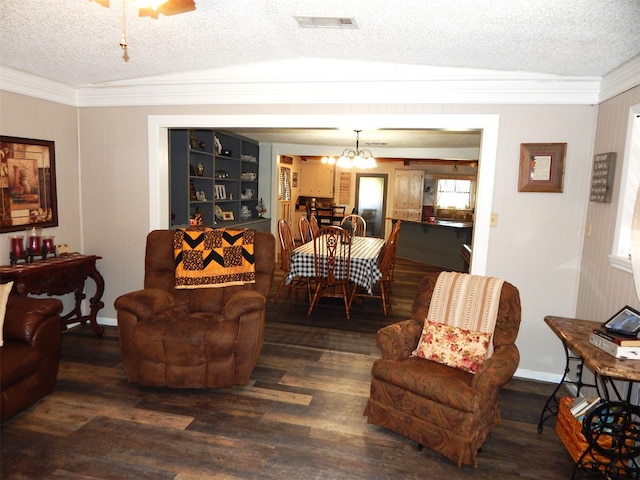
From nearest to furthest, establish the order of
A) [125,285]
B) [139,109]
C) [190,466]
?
1. [190,466]
2. [139,109]
3. [125,285]

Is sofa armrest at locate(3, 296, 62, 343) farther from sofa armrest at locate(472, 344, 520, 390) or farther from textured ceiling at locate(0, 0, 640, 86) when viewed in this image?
sofa armrest at locate(472, 344, 520, 390)

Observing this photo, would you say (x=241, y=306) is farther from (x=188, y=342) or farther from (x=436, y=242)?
(x=436, y=242)

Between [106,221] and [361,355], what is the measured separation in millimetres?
2704

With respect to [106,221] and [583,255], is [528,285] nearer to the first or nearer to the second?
[583,255]

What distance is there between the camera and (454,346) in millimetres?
2492

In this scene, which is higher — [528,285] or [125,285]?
[528,285]

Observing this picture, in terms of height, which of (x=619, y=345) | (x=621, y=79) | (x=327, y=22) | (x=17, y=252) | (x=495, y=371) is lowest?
(x=495, y=371)

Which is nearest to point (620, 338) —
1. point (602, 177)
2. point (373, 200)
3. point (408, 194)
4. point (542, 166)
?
point (602, 177)

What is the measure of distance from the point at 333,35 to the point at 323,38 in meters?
0.10

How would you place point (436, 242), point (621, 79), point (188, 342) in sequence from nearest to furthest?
point (621, 79)
point (188, 342)
point (436, 242)

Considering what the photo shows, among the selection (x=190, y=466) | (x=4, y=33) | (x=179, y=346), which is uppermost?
(x=4, y=33)

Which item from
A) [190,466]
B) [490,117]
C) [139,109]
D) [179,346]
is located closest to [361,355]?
[179,346]

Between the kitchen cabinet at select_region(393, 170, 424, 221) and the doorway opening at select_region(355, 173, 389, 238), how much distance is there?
0.30 metres

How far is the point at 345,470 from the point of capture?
2131 mm
